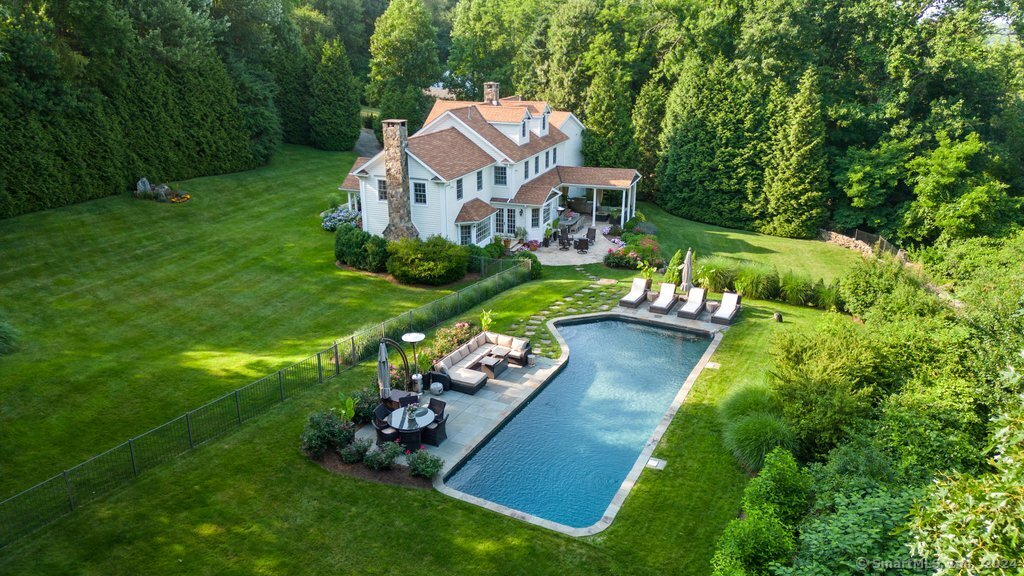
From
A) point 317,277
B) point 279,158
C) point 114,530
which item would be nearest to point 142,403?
point 114,530

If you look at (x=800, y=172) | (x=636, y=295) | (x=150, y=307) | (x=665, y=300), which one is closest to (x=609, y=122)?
(x=800, y=172)

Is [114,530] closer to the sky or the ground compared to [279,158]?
closer to the ground

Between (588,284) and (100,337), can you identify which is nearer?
(100,337)

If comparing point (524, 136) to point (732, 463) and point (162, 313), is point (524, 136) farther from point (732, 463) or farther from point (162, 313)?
point (732, 463)

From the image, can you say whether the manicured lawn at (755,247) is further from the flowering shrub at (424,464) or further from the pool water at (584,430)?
the flowering shrub at (424,464)

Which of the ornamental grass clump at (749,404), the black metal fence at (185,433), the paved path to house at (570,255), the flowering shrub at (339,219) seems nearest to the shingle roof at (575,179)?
the paved path to house at (570,255)

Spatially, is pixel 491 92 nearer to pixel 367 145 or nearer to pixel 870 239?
pixel 367 145
